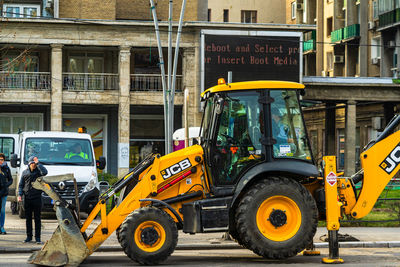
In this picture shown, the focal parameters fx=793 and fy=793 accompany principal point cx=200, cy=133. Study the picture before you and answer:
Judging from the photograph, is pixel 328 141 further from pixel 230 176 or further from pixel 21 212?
pixel 230 176

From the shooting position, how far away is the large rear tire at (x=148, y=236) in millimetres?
12781

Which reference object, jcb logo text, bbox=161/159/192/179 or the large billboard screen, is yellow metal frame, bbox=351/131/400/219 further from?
the large billboard screen

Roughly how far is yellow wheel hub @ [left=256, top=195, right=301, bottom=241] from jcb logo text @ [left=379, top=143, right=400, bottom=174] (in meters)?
1.80

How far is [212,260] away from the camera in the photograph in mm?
13977

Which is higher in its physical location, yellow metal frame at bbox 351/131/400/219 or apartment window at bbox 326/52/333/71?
apartment window at bbox 326/52/333/71

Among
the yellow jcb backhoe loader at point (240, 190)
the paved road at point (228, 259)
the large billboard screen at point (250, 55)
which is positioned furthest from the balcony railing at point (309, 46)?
the yellow jcb backhoe loader at point (240, 190)

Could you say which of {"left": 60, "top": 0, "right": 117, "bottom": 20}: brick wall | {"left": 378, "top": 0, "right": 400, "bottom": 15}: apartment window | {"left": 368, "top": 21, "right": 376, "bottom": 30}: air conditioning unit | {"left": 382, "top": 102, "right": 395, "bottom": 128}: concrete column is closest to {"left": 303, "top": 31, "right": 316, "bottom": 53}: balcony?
{"left": 368, "top": 21, "right": 376, "bottom": 30}: air conditioning unit

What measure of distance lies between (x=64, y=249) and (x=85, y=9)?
35.4m

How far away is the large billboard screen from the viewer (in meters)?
42.8

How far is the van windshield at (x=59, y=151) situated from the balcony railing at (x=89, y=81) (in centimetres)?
2189

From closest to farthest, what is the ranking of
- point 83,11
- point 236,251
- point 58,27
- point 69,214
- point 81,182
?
1. point 69,214
2. point 236,251
3. point 81,182
4. point 58,27
5. point 83,11

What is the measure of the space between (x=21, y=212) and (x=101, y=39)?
22133mm

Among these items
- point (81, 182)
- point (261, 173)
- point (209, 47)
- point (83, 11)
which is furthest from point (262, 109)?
point (83, 11)

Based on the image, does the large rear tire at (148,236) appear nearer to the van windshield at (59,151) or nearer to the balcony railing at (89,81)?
the van windshield at (59,151)
